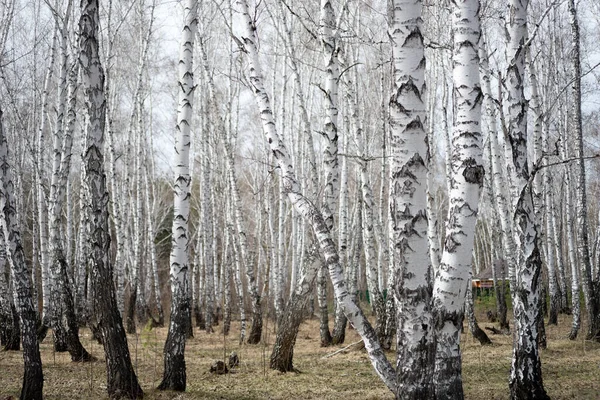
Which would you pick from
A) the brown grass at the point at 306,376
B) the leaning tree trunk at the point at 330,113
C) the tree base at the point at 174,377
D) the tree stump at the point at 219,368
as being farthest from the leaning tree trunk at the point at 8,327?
the leaning tree trunk at the point at 330,113

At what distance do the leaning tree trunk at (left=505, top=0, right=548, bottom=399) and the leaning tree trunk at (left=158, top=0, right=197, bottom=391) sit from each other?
3368 millimetres

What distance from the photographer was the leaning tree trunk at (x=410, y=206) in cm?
357

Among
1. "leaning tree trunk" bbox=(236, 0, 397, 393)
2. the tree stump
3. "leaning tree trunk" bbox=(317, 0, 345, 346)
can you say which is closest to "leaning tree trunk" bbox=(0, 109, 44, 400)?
the tree stump

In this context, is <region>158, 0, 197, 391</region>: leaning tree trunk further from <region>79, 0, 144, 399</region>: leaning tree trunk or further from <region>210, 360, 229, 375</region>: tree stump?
<region>210, 360, 229, 375</region>: tree stump

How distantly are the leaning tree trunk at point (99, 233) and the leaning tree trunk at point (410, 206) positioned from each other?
2.99m

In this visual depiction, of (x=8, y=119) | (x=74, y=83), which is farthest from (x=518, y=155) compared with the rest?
(x=8, y=119)

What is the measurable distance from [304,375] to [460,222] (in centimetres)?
418

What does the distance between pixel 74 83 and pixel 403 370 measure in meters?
7.98

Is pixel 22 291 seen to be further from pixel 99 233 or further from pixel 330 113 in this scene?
pixel 330 113

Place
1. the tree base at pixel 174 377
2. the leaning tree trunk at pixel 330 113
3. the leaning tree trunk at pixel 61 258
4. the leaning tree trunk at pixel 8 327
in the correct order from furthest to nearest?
the leaning tree trunk at pixel 8 327 < the leaning tree trunk at pixel 61 258 < the leaning tree trunk at pixel 330 113 < the tree base at pixel 174 377

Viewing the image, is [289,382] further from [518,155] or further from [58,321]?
[58,321]

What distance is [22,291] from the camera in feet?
18.3

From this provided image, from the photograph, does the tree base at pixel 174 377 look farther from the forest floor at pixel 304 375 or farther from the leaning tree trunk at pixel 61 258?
the leaning tree trunk at pixel 61 258

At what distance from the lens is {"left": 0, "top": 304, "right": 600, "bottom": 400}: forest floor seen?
599 centimetres
